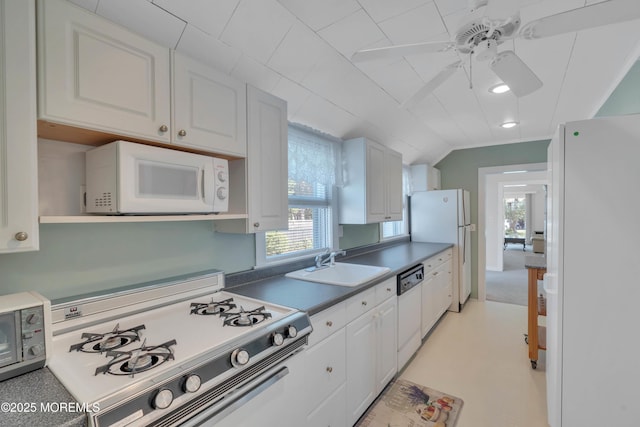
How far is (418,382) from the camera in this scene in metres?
2.33

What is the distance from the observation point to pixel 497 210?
6.57 m

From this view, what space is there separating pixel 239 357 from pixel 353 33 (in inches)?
67.6

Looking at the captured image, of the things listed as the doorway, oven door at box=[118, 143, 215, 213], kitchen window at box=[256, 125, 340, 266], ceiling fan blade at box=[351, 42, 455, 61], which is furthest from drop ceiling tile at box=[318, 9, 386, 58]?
the doorway

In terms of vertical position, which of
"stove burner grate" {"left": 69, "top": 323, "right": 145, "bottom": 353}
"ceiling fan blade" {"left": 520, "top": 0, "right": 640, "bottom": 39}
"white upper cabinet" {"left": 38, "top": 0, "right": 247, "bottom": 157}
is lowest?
"stove burner grate" {"left": 69, "top": 323, "right": 145, "bottom": 353}

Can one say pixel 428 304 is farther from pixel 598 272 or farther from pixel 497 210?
pixel 497 210

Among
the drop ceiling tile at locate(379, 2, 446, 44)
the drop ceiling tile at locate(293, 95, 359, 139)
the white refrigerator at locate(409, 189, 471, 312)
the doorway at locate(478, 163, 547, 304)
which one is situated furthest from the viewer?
the doorway at locate(478, 163, 547, 304)

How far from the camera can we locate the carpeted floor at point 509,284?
4.43 m

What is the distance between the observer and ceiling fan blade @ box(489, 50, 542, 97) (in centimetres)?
127

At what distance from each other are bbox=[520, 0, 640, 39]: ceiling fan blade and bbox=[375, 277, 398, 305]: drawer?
5.17 ft

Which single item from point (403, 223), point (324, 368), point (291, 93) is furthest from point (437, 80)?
point (403, 223)

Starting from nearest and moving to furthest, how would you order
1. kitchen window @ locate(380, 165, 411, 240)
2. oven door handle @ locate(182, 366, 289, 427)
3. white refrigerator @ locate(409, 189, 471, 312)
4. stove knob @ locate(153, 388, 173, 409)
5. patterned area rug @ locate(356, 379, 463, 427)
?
stove knob @ locate(153, 388, 173, 409)
oven door handle @ locate(182, 366, 289, 427)
patterned area rug @ locate(356, 379, 463, 427)
white refrigerator @ locate(409, 189, 471, 312)
kitchen window @ locate(380, 165, 411, 240)

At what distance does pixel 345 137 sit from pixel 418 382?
2222 millimetres

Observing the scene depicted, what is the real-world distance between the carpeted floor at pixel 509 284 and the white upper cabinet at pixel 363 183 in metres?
2.83

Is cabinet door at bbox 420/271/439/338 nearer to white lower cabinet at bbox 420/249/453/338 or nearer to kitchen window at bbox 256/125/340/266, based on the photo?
white lower cabinet at bbox 420/249/453/338
